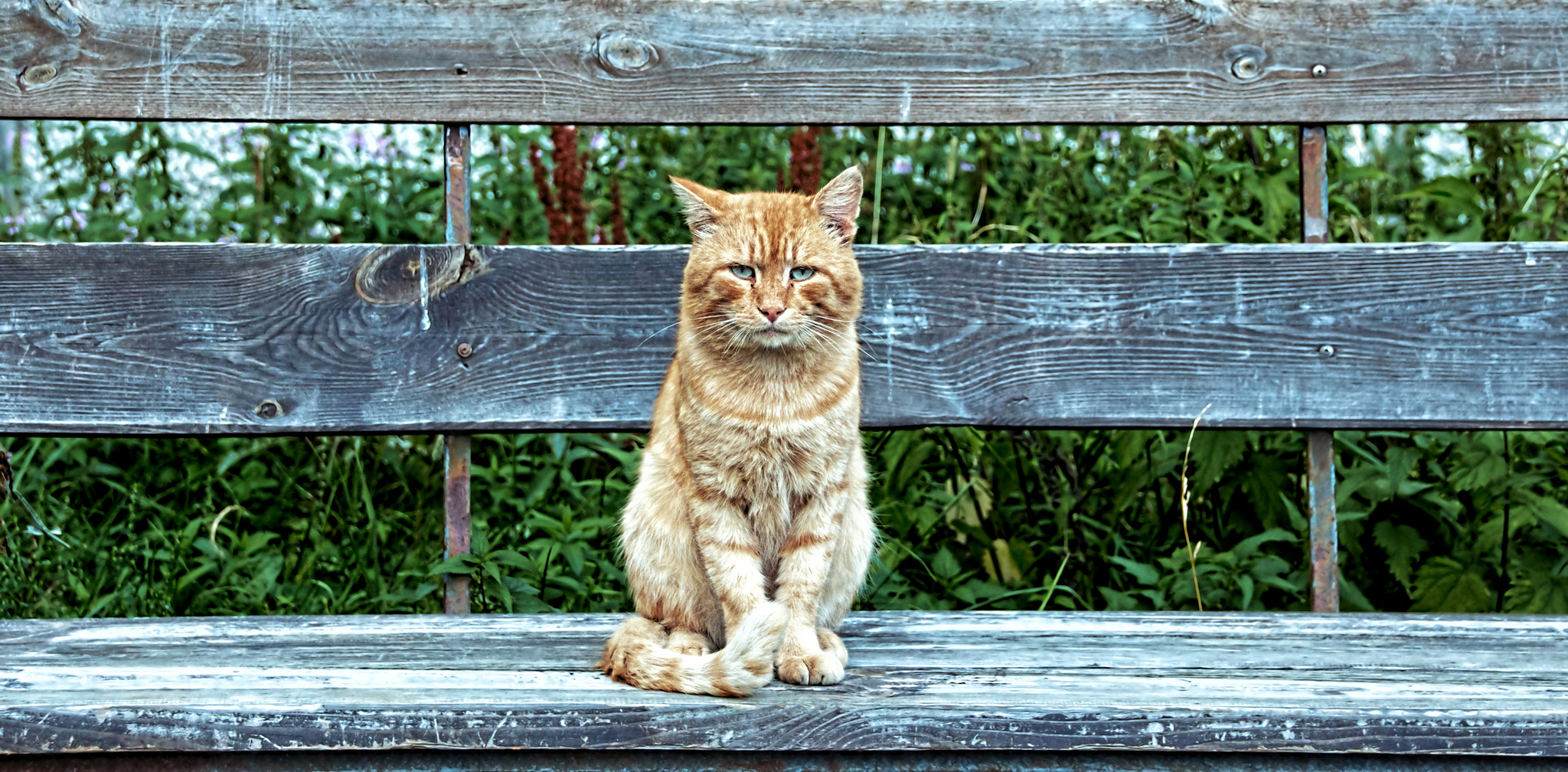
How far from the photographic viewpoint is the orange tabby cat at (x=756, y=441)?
1893 millimetres

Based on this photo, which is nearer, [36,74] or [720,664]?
[720,664]

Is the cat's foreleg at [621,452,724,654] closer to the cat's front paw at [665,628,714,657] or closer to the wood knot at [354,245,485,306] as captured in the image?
the cat's front paw at [665,628,714,657]

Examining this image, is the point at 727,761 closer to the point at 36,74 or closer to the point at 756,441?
the point at 756,441

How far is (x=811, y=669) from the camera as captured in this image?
1.70m

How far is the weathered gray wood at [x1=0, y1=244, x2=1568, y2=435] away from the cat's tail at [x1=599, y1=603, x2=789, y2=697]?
870 millimetres

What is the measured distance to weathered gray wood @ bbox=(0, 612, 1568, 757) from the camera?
146 centimetres

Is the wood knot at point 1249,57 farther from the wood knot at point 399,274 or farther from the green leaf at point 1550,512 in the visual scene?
the wood knot at point 399,274

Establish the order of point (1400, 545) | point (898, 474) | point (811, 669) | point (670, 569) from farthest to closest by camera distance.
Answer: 1. point (898, 474)
2. point (1400, 545)
3. point (670, 569)
4. point (811, 669)

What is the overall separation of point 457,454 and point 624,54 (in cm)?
87

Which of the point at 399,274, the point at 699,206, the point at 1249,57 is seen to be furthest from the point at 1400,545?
the point at 399,274

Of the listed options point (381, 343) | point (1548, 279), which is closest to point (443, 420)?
point (381, 343)

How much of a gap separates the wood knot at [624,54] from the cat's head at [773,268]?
21.5 inches

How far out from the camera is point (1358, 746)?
1447 mm

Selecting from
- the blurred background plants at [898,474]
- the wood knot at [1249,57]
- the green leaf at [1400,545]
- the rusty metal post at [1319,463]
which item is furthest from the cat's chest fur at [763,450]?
the green leaf at [1400,545]
